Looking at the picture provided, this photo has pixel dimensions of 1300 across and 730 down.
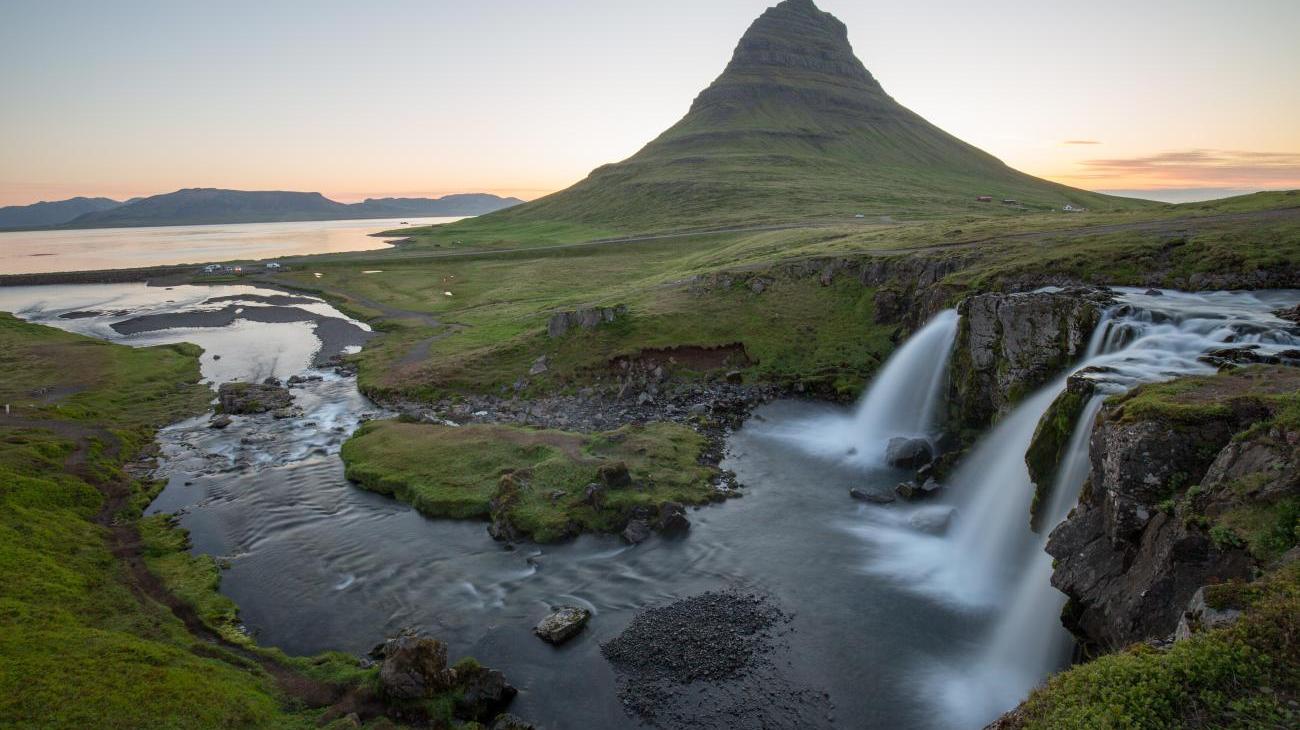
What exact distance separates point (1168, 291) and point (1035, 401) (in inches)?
612

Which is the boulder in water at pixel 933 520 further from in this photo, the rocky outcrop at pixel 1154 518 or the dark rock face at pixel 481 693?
the dark rock face at pixel 481 693

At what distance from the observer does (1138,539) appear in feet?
59.9

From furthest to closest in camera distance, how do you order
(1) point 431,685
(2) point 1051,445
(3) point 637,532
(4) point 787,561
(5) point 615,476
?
(5) point 615,476 < (3) point 637,532 < (4) point 787,561 < (2) point 1051,445 < (1) point 431,685

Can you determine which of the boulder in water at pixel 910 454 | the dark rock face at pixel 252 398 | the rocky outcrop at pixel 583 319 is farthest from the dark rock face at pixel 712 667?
the dark rock face at pixel 252 398

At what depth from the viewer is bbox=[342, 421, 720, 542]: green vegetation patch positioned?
3169cm

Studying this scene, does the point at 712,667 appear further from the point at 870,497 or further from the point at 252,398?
the point at 252,398

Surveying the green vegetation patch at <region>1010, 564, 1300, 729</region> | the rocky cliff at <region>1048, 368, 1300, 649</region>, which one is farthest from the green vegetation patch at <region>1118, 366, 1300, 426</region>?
the green vegetation patch at <region>1010, 564, 1300, 729</region>

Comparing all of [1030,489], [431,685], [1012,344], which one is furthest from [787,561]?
[1012,344]

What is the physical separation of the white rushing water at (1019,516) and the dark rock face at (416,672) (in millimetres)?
15005

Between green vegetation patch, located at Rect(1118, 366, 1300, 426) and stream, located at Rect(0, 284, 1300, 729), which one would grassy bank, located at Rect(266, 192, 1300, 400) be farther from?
green vegetation patch, located at Rect(1118, 366, 1300, 426)

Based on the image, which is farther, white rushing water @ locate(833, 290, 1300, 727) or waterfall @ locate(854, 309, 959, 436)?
waterfall @ locate(854, 309, 959, 436)

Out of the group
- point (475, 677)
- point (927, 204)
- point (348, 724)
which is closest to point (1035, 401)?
point (475, 677)

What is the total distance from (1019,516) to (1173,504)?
9.95 m

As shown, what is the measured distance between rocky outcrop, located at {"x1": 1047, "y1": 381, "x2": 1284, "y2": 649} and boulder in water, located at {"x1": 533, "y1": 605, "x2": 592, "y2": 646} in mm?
15682
